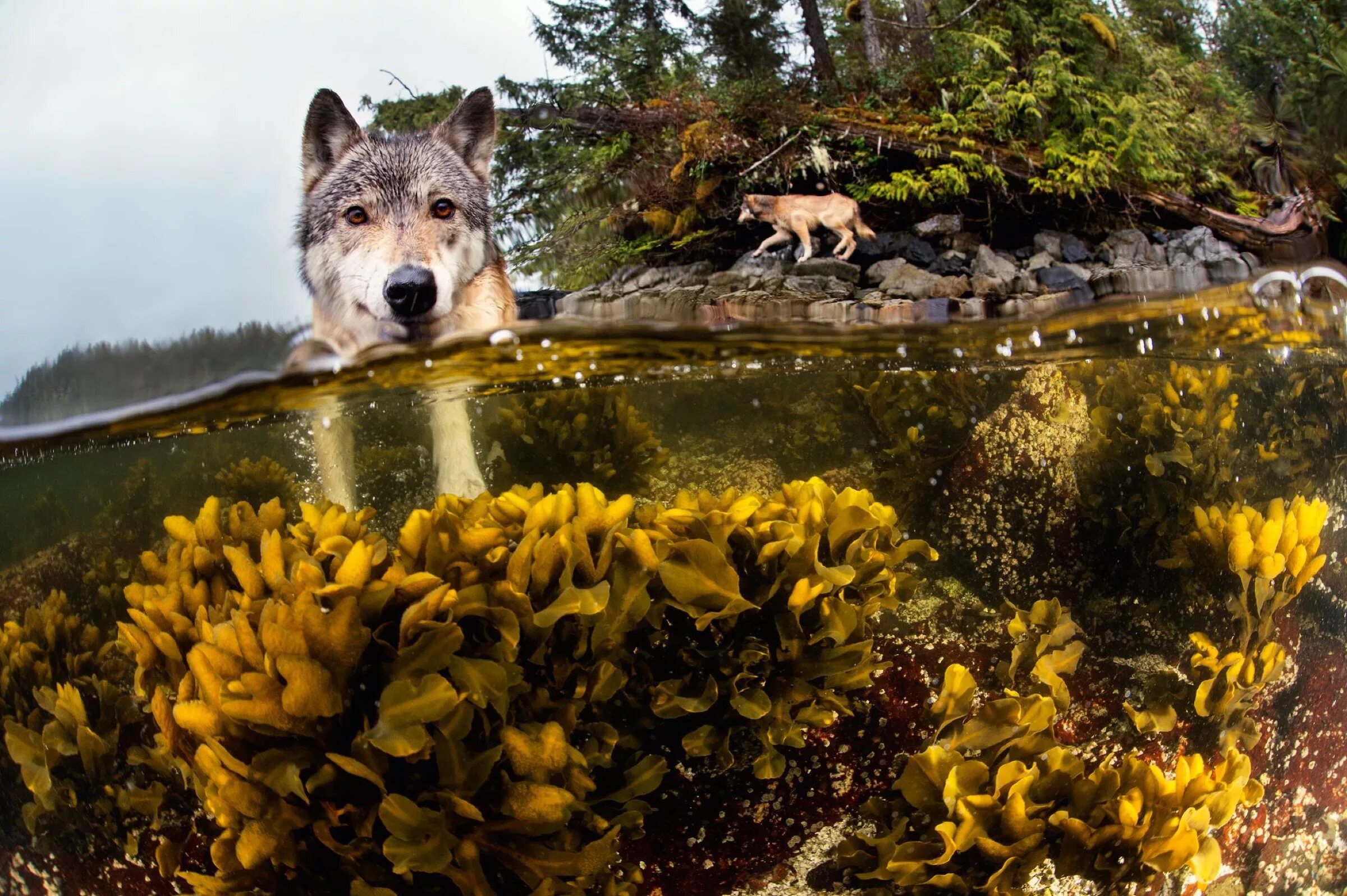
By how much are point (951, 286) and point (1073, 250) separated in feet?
0.63

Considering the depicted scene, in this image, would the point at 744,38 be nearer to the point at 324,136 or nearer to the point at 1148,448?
the point at 324,136

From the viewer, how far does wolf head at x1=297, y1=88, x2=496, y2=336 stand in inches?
46.8

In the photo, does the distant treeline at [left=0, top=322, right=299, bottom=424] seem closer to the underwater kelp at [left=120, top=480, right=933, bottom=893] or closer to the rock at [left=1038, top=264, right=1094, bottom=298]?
the underwater kelp at [left=120, top=480, right=933, bottom=893]

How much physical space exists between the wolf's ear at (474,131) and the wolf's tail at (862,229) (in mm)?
→ 496

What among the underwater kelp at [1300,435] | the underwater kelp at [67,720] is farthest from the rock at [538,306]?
the underwater kelp at [1300,435]

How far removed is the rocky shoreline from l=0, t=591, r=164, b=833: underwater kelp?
0.82 meters

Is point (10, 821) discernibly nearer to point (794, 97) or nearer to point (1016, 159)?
point (794, 97)

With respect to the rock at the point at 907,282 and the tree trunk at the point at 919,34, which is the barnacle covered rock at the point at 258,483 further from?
the tree trunk at the point at 919,34

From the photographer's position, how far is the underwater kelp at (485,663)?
3.70ft

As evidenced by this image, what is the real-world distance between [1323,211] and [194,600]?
1.81m

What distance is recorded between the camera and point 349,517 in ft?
4.03

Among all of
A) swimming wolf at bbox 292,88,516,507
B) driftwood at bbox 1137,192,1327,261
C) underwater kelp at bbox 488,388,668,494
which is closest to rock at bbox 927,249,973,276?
driftwood at bbox 1137,192,1327,261

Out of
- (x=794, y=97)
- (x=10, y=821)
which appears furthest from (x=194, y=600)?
(x=794, y=97)

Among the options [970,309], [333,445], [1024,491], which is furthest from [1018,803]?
[333,445]
